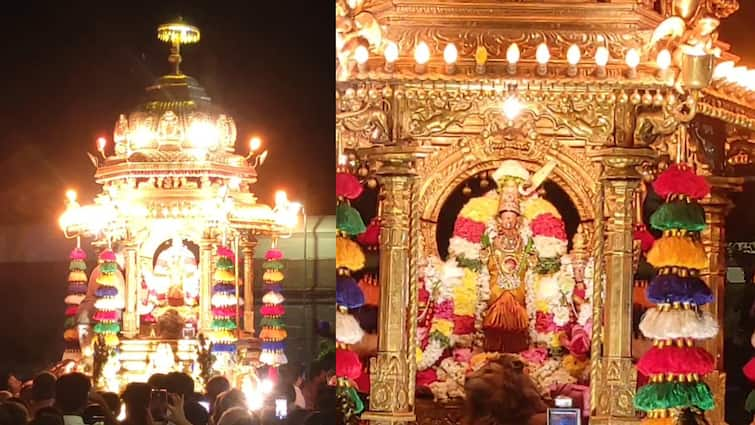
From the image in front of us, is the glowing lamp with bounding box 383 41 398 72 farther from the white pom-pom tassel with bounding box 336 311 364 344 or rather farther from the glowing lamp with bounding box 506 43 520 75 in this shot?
the white pom-pom tassel with bounding box 336 311 364 344

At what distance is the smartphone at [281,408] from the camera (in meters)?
3.53

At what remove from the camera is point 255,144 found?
11.9 feet

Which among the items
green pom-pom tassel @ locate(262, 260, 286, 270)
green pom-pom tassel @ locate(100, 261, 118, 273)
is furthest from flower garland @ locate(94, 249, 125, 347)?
green pom-pom tassel @ locate(262, 260, 286, 270)

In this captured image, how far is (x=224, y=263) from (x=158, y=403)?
46 centimetres

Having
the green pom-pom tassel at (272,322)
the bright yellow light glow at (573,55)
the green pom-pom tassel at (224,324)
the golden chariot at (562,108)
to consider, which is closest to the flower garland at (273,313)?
the green pom-pom tassel at (272,322)

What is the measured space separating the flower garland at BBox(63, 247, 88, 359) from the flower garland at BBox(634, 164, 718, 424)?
272 centimetres

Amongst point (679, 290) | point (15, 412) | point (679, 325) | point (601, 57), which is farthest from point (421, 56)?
point (15, 412)

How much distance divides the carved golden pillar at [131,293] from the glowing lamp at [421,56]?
78.9 inches

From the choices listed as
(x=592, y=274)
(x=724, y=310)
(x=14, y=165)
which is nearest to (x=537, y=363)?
(x=592, y=274)

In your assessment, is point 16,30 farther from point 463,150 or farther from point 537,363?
point 537,363

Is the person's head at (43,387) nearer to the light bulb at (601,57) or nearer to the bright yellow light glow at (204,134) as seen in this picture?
the bright yellow light glow at (204,134)

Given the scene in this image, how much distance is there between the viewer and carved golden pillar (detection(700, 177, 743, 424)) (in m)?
5.56

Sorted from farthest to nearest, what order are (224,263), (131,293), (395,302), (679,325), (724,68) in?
(395,302) → (724,68) → (679,325) → (131,293) → (224,263)

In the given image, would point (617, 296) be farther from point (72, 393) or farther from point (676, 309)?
point (72, 393)
